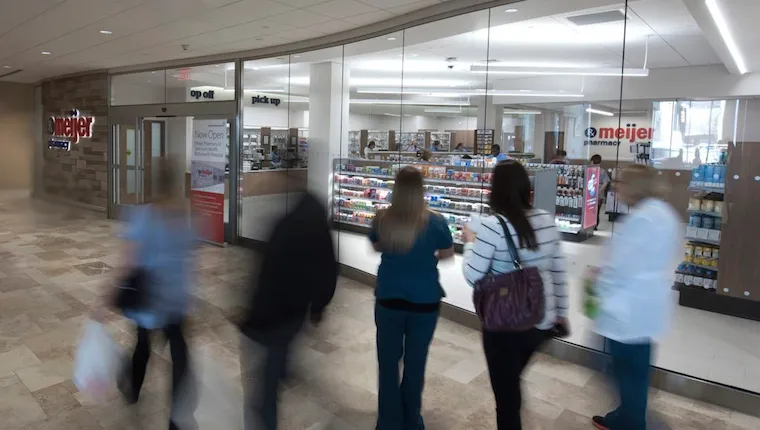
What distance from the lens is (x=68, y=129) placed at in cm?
1326

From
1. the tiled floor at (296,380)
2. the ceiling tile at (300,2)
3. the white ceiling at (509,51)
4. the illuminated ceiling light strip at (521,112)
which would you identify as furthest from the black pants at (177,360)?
the illuminated ceiling light strip at (521,112)

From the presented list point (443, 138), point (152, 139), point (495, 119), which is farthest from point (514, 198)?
point (443, 138)

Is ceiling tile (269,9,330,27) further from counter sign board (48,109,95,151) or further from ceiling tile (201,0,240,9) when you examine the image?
counter sign board (48,109,95,151)

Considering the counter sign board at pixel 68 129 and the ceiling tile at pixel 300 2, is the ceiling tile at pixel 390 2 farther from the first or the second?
the counter sign board at pixel 68 129

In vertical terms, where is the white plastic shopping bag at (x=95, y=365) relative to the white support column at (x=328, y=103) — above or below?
below

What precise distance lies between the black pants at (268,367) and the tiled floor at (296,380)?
99mm

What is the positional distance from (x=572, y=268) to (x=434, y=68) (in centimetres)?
520

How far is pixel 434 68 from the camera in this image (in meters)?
10.5

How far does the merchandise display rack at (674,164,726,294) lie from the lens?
18.7 ft

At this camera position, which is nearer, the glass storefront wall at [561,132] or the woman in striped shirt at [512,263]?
the woman in striped shirt at [512,263]

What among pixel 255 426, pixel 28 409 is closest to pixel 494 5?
pixel 255 426

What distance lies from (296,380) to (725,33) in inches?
265

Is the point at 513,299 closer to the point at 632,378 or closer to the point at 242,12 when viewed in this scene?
the point at 632,378

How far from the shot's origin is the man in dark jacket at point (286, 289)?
2426mm
